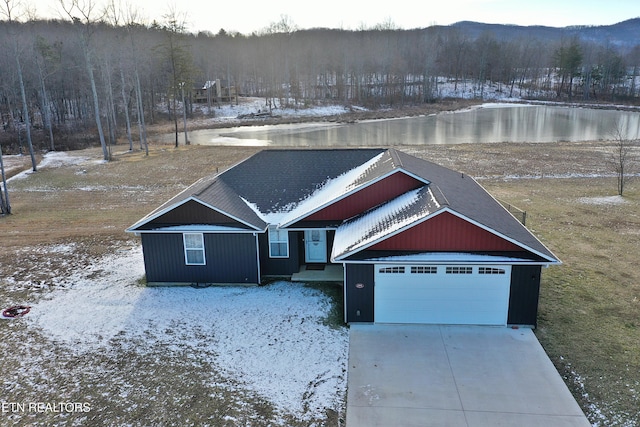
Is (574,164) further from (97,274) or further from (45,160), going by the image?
(45,160)

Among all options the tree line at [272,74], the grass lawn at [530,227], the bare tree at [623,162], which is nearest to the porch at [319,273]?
the grass lawn at [530,227]

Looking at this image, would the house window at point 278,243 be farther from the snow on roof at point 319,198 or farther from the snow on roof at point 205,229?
the snow on roof at point 205,229

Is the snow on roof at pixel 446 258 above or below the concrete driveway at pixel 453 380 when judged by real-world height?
above

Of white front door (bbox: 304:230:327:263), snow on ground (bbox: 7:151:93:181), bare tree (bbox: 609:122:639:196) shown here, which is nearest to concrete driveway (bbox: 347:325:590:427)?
white front door (bbox: 304:230:327:263)

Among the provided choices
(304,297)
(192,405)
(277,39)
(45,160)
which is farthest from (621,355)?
(277,39)

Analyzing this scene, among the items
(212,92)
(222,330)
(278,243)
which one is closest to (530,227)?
(278,243)

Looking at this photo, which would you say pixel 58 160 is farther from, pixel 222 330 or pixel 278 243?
pixel 222 330
